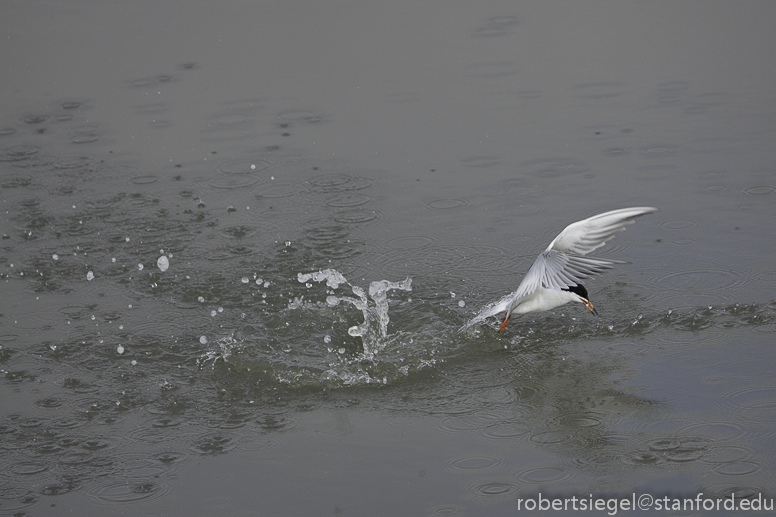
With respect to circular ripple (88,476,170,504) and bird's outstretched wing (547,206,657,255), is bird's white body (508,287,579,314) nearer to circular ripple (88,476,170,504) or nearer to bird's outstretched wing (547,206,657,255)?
bird's outstretched wing (547,206,657,255)

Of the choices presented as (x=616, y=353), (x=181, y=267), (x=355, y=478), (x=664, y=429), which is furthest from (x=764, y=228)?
(x=181, y=267)

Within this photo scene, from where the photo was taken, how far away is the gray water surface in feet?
15.7

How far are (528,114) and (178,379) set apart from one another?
4.98m

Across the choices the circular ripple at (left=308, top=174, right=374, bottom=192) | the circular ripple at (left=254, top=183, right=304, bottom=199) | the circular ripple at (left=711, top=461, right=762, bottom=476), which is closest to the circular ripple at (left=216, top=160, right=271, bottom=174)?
the circular ripple at (left=254, top=183, right=304, bottom=199)

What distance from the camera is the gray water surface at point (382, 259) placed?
479 centimetres

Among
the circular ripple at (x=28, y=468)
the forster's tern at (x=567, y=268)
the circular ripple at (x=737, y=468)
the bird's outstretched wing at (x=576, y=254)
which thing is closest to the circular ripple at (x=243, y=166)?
the forster's tern at (x=567, y=268)

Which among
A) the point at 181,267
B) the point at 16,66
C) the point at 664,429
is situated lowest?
the point at 664,429

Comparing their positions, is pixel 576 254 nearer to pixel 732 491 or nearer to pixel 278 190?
pixel 732 491

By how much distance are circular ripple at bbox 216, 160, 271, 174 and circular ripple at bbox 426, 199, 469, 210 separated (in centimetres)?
180

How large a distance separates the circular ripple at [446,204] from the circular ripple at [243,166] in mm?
1799

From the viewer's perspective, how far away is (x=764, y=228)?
6973 millimetres

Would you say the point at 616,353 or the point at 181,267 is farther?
the point at 181,267

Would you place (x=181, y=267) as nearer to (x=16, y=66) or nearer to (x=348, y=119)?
(x=348, y=119)

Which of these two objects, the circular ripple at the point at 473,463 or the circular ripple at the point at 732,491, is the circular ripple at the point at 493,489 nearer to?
the circular ripple at the point at 473,463
